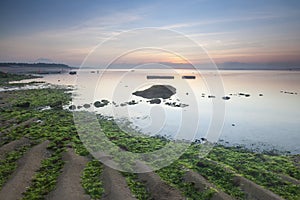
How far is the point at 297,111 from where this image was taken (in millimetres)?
31719

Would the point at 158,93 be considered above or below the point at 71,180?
above

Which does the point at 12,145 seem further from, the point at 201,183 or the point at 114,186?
the point at 201,183

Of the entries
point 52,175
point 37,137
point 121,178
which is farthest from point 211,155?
point 37,137

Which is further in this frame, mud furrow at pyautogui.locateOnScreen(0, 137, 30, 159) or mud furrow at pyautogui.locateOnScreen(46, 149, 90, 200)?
mud furrow at pyautogui.locateOnScreen(0, 137, 30, 159)

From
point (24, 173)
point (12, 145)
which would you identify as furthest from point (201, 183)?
point (12, 145)

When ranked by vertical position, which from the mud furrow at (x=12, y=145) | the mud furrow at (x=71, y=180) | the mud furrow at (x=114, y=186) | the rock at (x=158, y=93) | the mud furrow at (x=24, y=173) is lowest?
the mud furrow at (x=12, y=145)

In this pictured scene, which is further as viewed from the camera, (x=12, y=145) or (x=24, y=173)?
(x=12, y=145)

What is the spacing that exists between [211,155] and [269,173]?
355cm

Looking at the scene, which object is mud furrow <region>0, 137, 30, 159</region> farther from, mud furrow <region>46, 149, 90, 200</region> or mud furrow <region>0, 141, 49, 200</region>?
mud furrow <region>46, 149, 90, 200</region>

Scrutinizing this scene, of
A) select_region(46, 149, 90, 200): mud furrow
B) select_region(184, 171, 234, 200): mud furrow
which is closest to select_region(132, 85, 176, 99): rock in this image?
select_region(46, 149, 90, 200): mud furrow

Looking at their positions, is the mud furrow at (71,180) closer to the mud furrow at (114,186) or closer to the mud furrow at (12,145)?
the mud furrow at (114,186)

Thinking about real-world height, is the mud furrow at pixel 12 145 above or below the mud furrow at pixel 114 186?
below

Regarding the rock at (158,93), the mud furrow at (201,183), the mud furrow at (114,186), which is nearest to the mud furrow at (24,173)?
the mud furrow at (114,186)

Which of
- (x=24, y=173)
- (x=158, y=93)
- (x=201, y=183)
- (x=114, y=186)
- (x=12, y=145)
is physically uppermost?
(x=158, y=93)
